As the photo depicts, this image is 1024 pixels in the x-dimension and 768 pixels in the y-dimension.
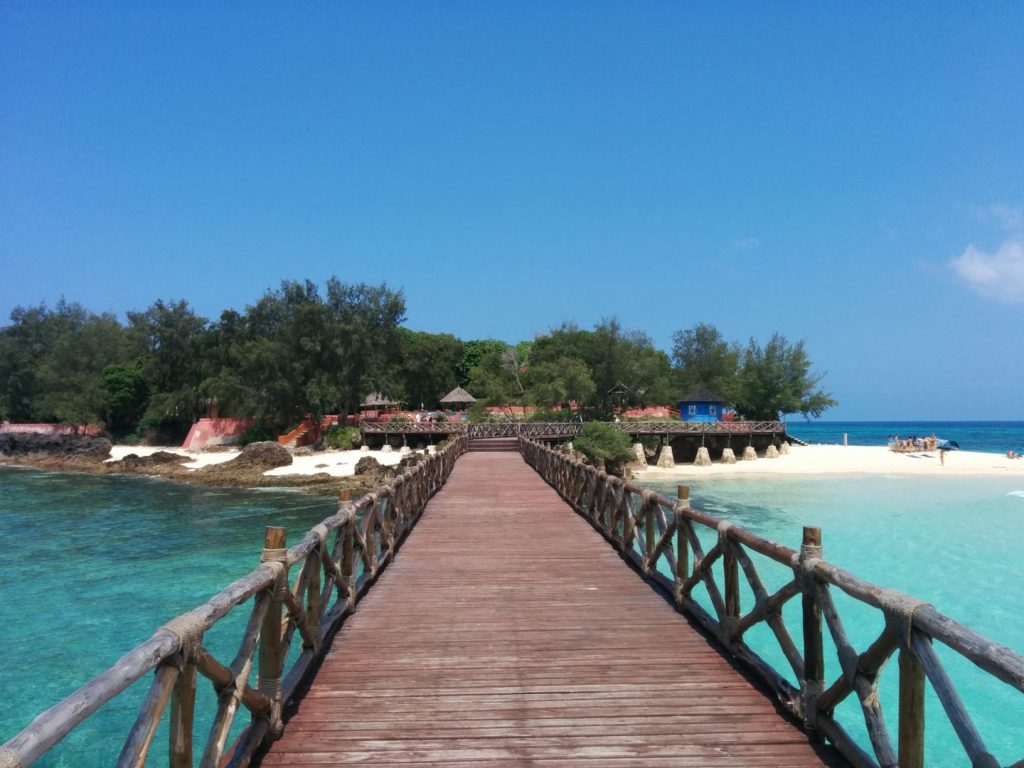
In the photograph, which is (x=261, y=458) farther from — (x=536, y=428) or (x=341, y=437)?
(x=536, y=428)

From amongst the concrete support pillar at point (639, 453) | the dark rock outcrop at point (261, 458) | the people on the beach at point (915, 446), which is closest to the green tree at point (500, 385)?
the concrete support pillar at point (639, 453)

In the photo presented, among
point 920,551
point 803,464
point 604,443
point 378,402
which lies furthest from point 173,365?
point 920,551

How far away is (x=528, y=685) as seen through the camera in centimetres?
444

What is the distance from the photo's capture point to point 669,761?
345cm

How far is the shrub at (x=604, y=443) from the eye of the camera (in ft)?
113

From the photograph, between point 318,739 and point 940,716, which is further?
point 940,716

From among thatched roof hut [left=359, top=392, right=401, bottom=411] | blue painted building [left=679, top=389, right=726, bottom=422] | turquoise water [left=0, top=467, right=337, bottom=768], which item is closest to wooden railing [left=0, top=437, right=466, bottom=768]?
turquoise water [left=0, top=467, right=337, bottom=768]

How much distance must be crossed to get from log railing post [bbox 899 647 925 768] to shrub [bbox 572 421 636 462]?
3060cm

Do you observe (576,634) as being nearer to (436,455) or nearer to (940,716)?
(940,716)

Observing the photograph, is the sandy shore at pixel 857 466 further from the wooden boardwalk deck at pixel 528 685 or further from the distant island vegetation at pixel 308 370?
the wooden boardwalk deck at pixel 528 685

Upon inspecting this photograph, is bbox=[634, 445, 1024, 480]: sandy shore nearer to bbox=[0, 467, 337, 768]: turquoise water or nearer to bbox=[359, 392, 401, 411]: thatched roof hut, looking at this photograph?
bbox=[359, 392, 401, 411]: thatched roof hut

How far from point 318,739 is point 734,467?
131 feet

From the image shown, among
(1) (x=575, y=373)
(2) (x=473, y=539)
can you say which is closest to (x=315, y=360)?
(1) (x=575, y=373)

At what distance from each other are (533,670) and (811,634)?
1.82 m
